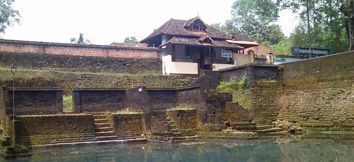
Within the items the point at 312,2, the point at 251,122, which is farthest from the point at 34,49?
the point at 312,2

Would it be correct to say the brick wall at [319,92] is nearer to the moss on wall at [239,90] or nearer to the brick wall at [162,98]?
the moss on wall at [239,90]

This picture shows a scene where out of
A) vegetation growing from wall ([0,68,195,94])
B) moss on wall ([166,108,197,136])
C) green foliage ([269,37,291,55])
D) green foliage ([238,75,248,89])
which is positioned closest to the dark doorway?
vegetation growing from wall ([0,68,195,94])

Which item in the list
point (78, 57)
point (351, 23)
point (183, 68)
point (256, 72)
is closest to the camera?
point (256, 72)

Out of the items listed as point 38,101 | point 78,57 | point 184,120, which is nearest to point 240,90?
point 184,120

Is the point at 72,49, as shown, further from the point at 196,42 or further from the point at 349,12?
the point at 349,12

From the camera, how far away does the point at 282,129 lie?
55.9 feet

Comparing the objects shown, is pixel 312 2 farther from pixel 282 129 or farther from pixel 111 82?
pixel 111 82

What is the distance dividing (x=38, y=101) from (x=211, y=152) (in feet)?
27.1

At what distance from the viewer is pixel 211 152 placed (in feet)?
39.6

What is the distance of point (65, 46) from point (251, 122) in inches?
426

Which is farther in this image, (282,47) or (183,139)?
(282,47)

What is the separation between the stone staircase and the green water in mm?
665

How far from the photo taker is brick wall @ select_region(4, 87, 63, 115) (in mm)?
16078

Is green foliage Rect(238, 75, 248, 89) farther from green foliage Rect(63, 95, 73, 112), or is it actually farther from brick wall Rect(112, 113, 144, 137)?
green foliage Rect(63, 95, 73, 112)
